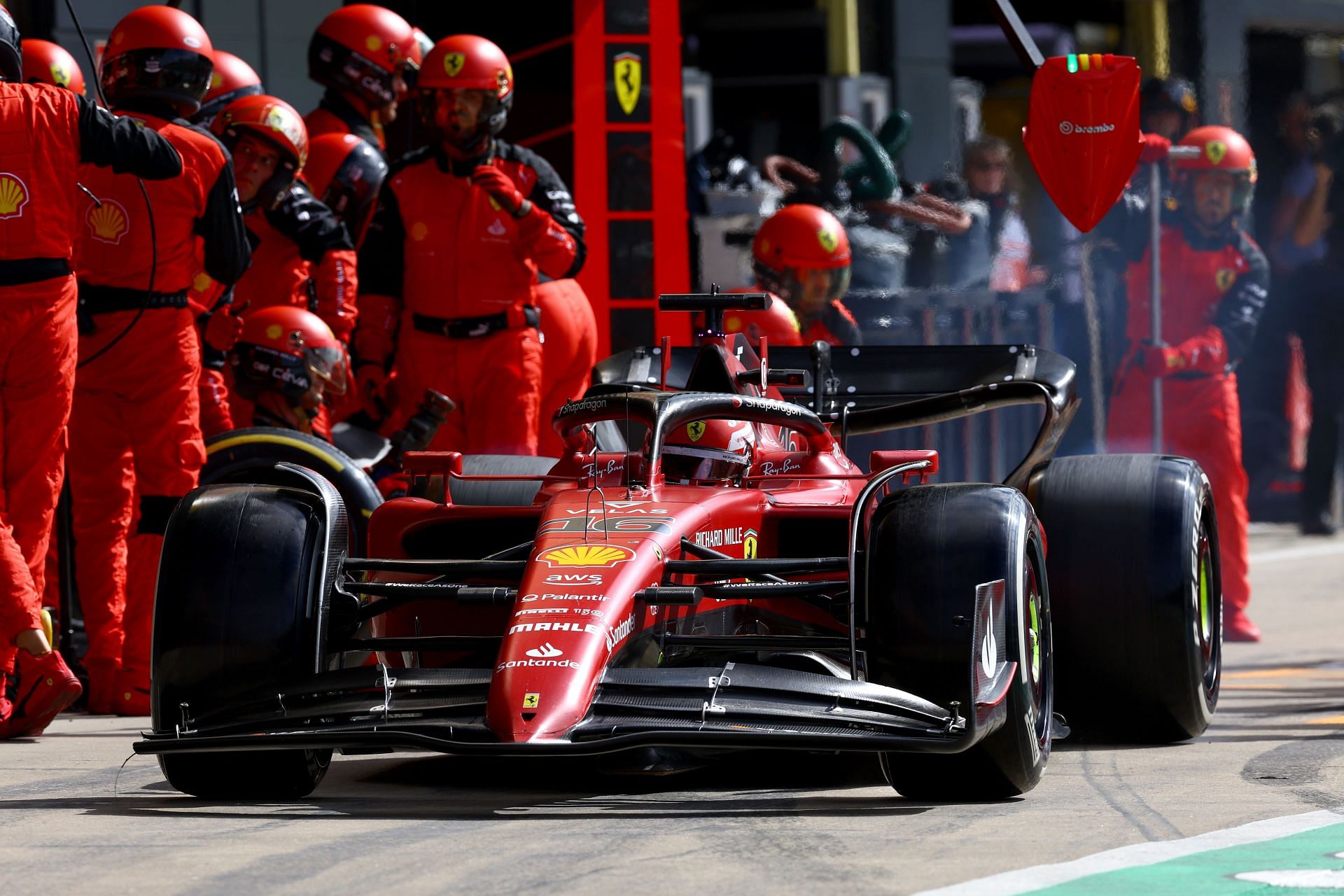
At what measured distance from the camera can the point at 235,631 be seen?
18.6ft

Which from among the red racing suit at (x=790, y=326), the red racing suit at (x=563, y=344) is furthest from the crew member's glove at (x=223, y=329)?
the red racing suit at (x=790, y=326)

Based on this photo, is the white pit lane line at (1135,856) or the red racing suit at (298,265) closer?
the white pit lane line at (1135,856)

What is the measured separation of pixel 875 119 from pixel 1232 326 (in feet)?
24.5

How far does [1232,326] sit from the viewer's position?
36.8 feet

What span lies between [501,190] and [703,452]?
10.2ft

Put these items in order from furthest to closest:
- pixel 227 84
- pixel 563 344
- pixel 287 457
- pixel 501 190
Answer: pixel 563 344 → pixel 227 84 → pixel 501 190 → pixel 287 457

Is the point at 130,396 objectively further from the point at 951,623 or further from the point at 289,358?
the point at 951,623

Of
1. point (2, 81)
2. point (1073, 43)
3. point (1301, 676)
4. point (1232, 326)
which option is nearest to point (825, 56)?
point (1073, 43)

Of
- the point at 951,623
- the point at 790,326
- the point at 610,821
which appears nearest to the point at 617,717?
the point at 610,821

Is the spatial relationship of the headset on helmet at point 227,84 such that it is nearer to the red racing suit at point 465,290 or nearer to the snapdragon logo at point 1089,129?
the red racing suit at point 465,290

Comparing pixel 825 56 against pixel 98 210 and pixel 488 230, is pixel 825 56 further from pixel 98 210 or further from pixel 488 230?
pixel 98 210

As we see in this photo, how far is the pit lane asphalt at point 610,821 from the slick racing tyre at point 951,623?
0.27 feet

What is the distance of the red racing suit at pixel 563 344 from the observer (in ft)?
34.4

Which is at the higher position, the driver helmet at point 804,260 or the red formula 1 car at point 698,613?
the driver helmet at point 804,260
